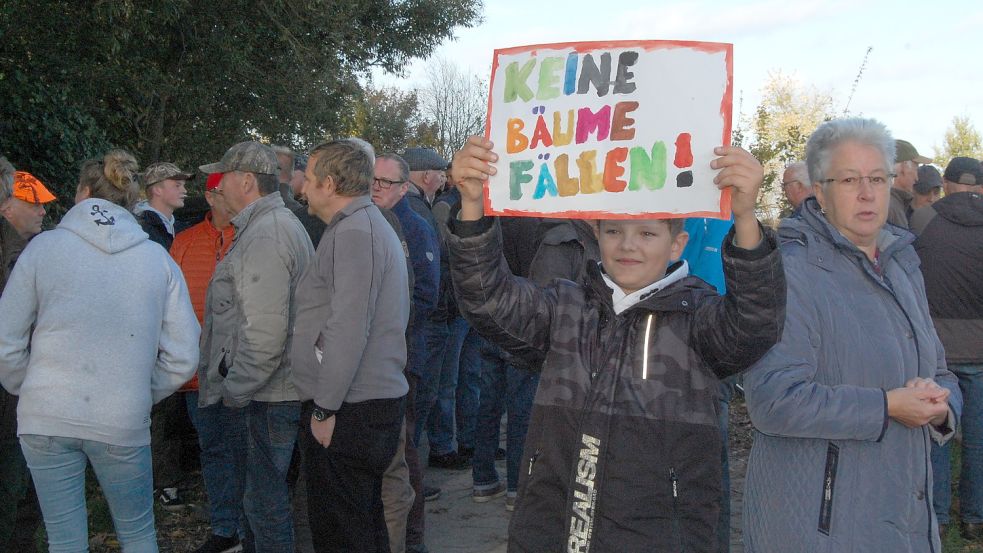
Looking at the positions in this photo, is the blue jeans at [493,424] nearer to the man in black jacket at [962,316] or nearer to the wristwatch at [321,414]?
the wristwatch at [321,414]

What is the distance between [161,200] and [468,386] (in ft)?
9.14

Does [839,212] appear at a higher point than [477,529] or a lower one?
higher

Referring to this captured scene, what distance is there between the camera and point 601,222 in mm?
2688

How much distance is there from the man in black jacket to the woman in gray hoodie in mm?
4571

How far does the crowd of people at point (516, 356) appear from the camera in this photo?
2.45 metres

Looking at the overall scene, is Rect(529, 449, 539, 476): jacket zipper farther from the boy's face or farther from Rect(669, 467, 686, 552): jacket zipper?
the boy's face

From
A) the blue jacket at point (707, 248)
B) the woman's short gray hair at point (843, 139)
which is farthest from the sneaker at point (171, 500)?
the woman's short gray hair at point (843, 139)

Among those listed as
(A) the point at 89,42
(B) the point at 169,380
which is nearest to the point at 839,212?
(B) the point at 169,380

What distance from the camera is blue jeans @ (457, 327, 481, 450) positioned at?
7.45 meters

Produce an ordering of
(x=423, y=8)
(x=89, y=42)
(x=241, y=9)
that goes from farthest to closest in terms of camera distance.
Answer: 1. (x=423, y=8)
2. (x=241, y=9)
3. (x=89, y=42)

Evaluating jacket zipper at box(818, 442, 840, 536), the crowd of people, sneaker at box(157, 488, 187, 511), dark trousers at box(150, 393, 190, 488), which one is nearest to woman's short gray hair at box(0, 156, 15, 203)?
the crowd of people

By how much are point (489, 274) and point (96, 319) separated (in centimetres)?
189

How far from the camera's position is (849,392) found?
2.69m

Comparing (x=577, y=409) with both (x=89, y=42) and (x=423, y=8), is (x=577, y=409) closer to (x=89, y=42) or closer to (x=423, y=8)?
A: (x=89, y=42)
